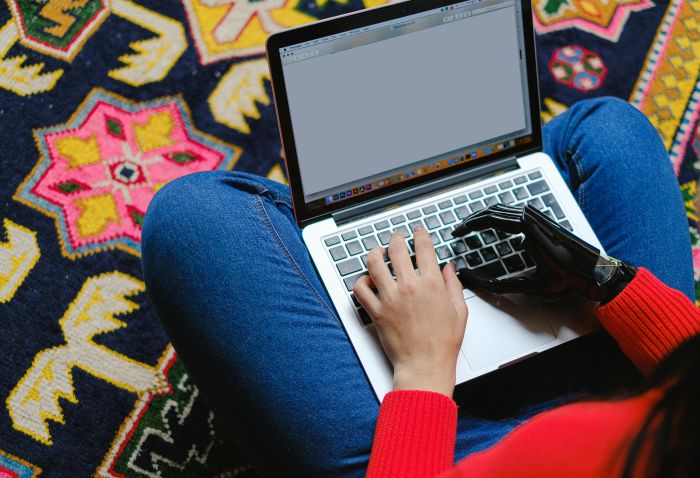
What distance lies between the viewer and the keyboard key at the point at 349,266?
27.5 inches

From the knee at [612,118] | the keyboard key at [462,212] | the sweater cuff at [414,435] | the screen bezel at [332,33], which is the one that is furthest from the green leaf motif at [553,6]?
the sweater cuff at [414,435]

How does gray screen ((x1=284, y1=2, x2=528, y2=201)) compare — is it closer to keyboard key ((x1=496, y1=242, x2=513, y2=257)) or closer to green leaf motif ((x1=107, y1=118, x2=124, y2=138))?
keyboard key ((x1=496, y1=242, x2=513, y2=257))

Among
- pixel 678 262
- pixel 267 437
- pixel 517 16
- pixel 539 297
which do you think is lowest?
pixel 267 437

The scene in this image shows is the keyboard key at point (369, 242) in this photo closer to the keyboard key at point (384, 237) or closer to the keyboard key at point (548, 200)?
the keyboard key at point (384, 237)

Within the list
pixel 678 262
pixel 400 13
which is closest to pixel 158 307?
pixel 400 13

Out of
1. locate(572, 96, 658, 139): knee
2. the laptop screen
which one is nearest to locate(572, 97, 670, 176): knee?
locate(572, 96, 658, 139): knee

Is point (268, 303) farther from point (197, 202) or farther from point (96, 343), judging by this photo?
point (96, 343)

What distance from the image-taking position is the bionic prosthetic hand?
636 mm

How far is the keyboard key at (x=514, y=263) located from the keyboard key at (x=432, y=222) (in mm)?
95

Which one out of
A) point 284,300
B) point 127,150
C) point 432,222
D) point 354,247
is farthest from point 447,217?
point 127,150

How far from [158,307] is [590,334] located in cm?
55

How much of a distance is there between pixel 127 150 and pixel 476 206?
2.18ft

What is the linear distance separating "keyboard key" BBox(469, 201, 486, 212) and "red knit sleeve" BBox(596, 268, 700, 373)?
0.19 meters

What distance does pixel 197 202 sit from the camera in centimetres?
71
